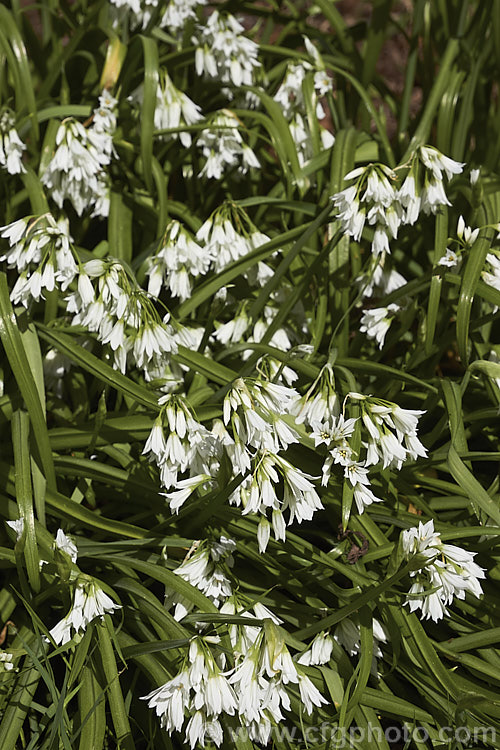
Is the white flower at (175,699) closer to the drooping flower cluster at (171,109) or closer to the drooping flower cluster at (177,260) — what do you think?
the drooping flower cluster at (177,260)

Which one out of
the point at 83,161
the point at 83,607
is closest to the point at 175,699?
the point at 83,607

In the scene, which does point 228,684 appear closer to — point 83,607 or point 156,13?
point 83,607

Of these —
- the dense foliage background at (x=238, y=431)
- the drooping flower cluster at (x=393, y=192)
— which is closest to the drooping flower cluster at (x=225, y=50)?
the dense foliage background at (x=238, y=431)

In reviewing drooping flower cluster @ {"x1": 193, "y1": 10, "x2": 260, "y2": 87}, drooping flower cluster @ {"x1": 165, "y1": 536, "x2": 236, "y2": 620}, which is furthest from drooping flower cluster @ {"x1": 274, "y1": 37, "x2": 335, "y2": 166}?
drooping flower cluster @ {"x1": 165, "y1": 536, "x2": 236, "y2": 620}

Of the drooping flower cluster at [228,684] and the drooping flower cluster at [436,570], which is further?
the drooping flower cluster at [436,570]

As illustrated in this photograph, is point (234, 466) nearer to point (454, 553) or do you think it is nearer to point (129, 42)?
point (454, 553)
